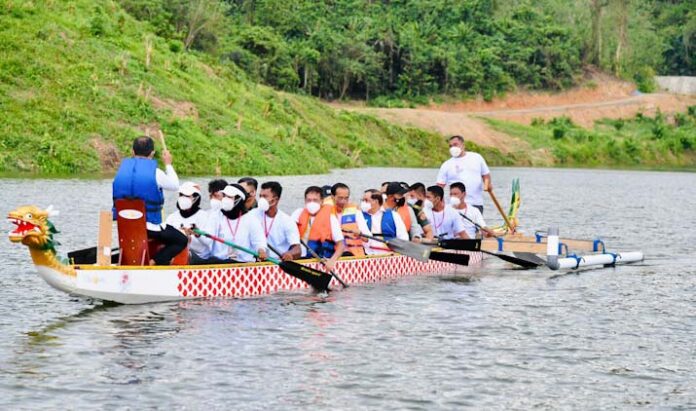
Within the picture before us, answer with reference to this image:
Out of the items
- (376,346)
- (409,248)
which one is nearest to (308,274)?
(409,248)

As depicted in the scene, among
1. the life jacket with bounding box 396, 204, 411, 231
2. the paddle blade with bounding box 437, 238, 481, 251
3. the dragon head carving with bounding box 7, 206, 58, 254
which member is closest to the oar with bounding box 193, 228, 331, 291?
the dragon head carving with bounding box 7, 206, 58, 254

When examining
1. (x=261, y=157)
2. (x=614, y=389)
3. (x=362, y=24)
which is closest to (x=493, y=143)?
(x=362, y=24)

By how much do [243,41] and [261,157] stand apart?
32164 mm

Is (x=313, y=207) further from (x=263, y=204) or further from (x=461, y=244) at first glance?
(x=461, y=244)

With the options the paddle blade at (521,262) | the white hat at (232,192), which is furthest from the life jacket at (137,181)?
the paddle blade at (521,262)

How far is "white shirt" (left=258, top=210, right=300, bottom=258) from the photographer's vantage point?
19.1 meters

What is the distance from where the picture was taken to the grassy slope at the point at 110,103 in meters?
46.4

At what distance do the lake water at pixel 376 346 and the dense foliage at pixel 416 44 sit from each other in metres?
55.3

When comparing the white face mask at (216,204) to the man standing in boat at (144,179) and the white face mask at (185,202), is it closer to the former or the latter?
the white face mask at (185,202)

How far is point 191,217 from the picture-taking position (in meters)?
18.1

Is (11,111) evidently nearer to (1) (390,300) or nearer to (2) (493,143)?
(1) (390,300)

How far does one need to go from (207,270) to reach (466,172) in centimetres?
795

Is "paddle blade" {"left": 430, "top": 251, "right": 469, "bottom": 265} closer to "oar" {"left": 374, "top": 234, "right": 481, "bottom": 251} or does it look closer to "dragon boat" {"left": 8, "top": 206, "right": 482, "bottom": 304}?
"oar" {"left": 374, "top": 234, "right": 481, "bottom": 251}

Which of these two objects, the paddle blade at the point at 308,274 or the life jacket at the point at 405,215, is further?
the life jacket at the point at 405,215
